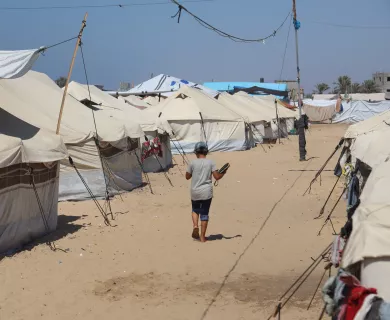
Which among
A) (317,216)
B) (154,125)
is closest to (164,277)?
(317,216)

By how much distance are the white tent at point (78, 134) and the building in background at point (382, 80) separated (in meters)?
74.7

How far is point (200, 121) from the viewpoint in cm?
2716

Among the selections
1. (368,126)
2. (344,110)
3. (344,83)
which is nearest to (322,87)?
(344,83)

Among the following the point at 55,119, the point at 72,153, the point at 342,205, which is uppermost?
the point at 55,119

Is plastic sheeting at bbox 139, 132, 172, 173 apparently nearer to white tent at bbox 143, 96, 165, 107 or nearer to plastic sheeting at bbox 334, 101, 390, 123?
white tent at bbox 143, 96, 165, 107

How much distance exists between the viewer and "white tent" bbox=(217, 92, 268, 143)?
1297 inches

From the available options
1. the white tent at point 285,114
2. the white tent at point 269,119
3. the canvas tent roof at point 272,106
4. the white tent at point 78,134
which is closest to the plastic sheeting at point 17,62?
the white tent at point 78,134

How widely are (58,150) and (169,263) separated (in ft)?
9.80

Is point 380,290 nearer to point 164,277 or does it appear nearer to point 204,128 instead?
point 164,277

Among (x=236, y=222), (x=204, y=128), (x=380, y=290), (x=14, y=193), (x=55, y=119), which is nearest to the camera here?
(x=380, y=290)

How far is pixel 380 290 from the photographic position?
3750 millimetres

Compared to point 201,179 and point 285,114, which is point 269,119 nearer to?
point 285,114

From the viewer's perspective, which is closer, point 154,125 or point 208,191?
point 208,191

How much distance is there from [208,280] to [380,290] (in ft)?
13.4
